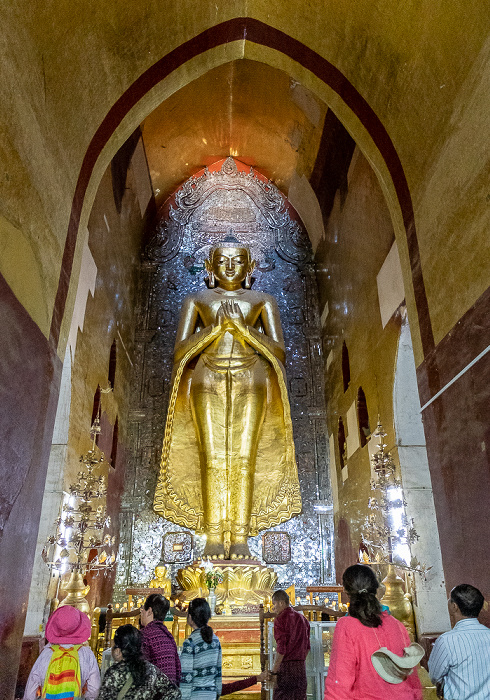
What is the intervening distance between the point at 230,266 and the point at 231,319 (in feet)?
3.18

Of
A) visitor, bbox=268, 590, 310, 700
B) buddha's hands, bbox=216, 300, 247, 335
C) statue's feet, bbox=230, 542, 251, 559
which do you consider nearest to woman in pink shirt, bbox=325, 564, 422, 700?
visitor, bbox=268, 590, 310, 700

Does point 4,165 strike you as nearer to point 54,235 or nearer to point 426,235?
point 54,235

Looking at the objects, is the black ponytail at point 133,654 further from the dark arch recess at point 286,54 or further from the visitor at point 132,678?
the dark arch recess at point 286,54

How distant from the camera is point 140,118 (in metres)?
5.32

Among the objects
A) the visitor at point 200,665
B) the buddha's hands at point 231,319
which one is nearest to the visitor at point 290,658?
the visitor at point 200,665

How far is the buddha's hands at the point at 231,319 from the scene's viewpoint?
6.60 metres

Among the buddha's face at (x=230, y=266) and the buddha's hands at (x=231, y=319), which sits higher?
the buddha's face at (x=230, y=266)

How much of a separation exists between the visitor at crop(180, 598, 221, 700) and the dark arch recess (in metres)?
2.31

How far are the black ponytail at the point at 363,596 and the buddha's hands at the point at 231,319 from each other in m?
5.02

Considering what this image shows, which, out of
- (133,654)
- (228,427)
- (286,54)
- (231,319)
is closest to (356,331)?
(231,319)

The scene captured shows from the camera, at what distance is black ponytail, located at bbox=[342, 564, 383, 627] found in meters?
1.62

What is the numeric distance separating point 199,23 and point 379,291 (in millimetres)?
3017

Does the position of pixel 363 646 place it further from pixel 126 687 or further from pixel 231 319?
pixel 231 319

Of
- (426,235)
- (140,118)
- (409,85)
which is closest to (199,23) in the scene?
(140,118)
